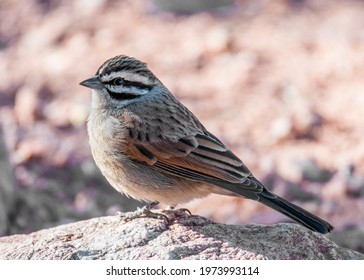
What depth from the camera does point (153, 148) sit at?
8445mm

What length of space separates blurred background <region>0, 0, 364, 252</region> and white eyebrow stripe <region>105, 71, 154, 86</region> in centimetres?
258

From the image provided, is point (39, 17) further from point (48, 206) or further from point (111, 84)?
point (111, 84)

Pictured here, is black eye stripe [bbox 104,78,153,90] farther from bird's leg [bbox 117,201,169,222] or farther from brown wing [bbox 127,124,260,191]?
bird's leg [bbox 117,201,169,222]

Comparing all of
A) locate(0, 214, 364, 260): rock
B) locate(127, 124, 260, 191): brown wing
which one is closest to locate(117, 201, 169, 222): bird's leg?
locate(0, 214, 364, 260): rock

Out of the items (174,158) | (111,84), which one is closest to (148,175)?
(174,158)

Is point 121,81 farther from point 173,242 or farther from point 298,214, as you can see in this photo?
point 298,214

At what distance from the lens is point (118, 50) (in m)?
14.7

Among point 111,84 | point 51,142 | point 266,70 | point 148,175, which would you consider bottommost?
point 148,175

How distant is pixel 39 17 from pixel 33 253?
908cm

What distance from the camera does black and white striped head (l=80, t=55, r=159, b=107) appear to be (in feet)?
27.9

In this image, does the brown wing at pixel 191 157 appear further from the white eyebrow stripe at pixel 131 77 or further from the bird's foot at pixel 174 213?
the white eyebrow stripe at pixel 131 77

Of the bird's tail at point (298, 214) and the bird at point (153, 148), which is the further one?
the bird at point (153, 148)

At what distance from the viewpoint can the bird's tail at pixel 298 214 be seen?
763 centimetres

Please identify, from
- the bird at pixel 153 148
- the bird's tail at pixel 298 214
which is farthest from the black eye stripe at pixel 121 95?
the bird's tail at pixel 298 214
